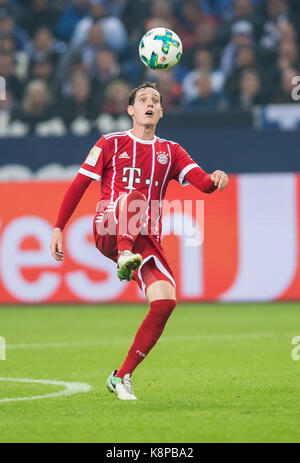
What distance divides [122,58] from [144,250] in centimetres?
980

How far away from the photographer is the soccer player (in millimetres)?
6227

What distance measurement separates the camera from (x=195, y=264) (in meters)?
13.2

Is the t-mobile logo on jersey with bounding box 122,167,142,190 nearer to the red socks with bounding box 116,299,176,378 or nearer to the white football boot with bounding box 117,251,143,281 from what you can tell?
the white football boot with bounding box 117,251,143,281

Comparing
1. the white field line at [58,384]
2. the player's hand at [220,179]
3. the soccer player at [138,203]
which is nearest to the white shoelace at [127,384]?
the soccer player at [138,203]

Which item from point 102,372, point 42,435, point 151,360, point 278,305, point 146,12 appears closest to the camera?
point 42,435

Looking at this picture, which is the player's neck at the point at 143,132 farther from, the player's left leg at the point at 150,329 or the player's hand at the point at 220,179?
the player's left leg at the point at 150,329

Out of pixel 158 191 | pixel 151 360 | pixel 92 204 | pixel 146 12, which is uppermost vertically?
pixel 146 12

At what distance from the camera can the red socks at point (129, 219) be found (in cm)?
612

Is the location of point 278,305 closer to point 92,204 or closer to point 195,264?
point 195,264

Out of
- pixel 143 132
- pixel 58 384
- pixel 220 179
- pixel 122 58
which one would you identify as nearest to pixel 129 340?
pixel 58 384

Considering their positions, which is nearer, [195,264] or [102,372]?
[102,372]

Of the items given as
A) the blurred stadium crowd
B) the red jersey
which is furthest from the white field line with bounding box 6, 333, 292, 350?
the blurred stadium crowd
